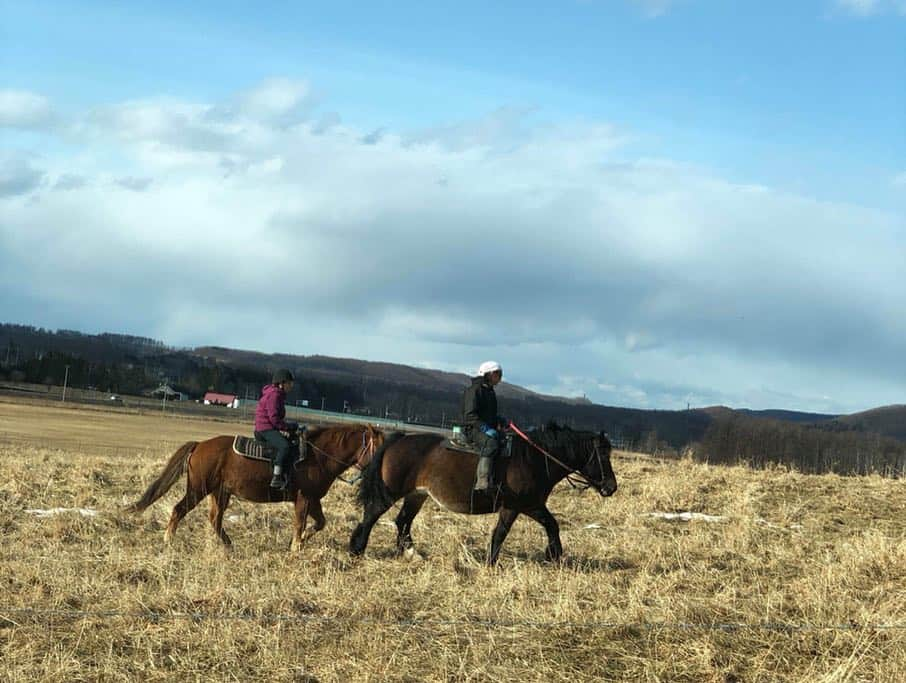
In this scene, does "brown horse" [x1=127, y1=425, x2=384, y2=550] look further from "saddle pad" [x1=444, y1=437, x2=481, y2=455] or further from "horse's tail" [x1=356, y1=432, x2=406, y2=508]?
"saddle pad" [x1=444, y1=437, x2=481, y2=455]

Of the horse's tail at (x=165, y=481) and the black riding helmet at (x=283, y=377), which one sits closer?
the black riding helmet at (x=283, y=377)

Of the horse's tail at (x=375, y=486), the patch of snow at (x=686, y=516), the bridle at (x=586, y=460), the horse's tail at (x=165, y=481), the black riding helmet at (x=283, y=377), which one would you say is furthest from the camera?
the patch of snow at (x=686, y=516)

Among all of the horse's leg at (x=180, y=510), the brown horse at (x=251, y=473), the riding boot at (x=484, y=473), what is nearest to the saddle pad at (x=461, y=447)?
the riding boot at (x=484, y=473)

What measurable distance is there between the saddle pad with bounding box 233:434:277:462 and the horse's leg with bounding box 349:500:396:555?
1.69 m

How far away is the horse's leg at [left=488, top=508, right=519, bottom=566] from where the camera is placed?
1120 cm

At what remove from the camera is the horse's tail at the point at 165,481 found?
12869mm

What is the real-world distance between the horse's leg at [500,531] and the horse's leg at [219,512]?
3.39 m

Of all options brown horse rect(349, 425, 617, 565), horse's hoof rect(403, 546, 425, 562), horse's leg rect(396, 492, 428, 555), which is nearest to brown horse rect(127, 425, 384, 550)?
brown horse rect(349, 425, 617, 565)

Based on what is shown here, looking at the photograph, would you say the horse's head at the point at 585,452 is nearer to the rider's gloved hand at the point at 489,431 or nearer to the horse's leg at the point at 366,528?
the rider's gloved hand at the point at 489,431

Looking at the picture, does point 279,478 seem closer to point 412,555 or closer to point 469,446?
point 412,555

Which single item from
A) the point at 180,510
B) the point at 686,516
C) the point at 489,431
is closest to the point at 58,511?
the point at 180,510

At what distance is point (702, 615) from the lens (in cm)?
813

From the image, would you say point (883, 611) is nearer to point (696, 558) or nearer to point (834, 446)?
point (696, 558)

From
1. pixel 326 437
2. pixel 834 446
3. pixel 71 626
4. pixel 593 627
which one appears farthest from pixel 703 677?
pixel 834 446
